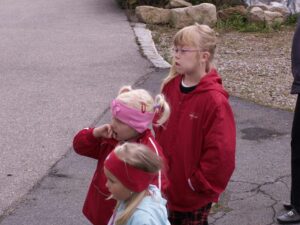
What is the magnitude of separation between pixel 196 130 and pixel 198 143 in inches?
2.8

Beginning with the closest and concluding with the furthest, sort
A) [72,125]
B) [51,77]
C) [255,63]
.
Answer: [72,125] < [51,77] < [255,63]

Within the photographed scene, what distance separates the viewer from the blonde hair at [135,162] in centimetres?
264

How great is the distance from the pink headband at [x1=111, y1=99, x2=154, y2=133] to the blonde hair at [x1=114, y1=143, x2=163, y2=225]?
390 millimetres

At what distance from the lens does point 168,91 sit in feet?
12.0

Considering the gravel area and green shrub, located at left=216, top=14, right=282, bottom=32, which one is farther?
green shrub, located at left=216, top=14, right=282, bottom=32

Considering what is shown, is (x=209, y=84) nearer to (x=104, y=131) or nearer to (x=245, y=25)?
(x=104, y=131)

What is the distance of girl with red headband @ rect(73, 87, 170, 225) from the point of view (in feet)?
10.1

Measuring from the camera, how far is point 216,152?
11.1 ft

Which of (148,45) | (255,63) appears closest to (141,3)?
(148,45)

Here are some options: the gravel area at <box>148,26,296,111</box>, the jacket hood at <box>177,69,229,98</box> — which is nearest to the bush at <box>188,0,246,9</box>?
the gravel area at <box>148,26,296,111</box>

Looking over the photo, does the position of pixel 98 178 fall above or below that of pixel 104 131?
below

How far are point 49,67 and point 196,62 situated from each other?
7088 mm

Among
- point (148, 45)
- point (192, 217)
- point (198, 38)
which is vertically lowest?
point (148, 45)

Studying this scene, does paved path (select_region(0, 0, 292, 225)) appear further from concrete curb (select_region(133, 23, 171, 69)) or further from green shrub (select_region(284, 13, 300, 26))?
green shrub (select_region(284, 13, 300, 26))
